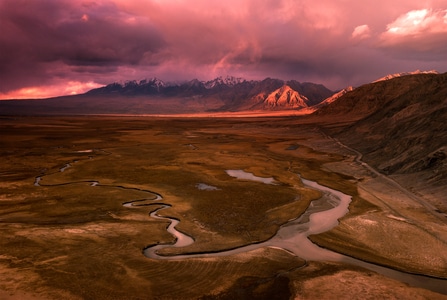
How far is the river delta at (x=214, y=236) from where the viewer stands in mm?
25578

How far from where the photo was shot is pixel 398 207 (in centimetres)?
4706

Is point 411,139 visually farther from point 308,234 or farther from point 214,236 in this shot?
point 214,236

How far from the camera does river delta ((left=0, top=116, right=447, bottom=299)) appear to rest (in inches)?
1007

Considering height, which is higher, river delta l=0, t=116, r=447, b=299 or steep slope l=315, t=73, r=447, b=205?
steep slope l=315, t=73, r=447, b=205

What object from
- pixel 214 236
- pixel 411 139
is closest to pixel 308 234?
pixel 214 236

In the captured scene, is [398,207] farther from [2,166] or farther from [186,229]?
[2,166]

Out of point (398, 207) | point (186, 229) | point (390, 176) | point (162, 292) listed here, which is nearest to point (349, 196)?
point (398, 207)

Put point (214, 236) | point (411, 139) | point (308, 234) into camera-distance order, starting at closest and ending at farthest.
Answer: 1. point (214, 236)
2. point (308, 234)
3. point (411, 139)

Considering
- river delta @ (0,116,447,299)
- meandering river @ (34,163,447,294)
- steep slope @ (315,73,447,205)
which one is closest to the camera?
river delta @ (0,116,447,299)

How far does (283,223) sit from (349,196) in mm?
18375

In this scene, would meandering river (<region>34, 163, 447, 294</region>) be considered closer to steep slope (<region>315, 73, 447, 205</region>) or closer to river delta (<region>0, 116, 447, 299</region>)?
river delta (<region>0, 116, 447, 299</region>)

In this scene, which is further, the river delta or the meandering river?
the meandering river

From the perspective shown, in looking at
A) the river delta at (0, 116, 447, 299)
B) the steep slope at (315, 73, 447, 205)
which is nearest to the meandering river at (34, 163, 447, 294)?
the river delta at (0, 116, 447, 299)

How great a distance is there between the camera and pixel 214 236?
3588 centimetres
